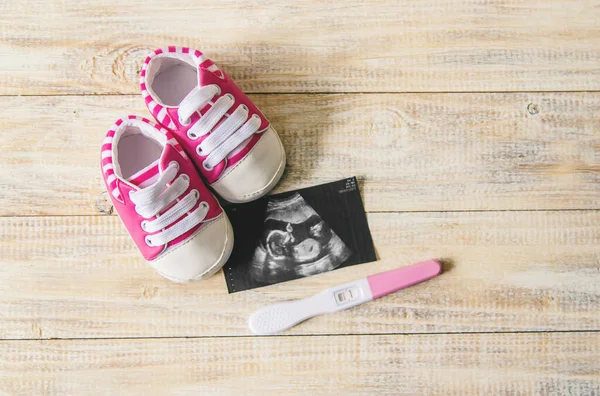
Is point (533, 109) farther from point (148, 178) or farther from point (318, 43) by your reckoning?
point (148, 178)

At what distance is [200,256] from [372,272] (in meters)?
0.25

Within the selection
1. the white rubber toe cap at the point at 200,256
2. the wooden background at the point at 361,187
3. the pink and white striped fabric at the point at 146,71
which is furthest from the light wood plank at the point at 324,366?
the pink and white striped fabric at the point at 146,71

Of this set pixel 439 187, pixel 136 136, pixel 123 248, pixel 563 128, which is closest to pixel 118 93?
pixel 136 136

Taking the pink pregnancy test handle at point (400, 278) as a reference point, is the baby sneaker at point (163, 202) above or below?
above

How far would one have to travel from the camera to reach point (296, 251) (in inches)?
31.0

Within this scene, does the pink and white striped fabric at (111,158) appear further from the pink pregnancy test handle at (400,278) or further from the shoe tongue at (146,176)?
the pink pregnancy test handle at (400,278)

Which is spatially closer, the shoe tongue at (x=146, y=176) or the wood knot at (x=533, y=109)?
the shoe tongue at (x=146, y=176)

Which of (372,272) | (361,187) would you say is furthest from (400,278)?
(361,187)

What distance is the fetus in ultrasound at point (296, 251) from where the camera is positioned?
786mm

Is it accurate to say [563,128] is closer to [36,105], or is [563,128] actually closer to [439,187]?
[439,187]

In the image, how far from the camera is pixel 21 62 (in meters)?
0.83

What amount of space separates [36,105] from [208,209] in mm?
328

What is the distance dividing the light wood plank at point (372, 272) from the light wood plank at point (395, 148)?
0.12ft

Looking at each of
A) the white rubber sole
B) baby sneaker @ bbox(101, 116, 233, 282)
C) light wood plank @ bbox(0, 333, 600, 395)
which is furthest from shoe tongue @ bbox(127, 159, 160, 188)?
light wood plank @ bbox(0, 333, 600, 395)
